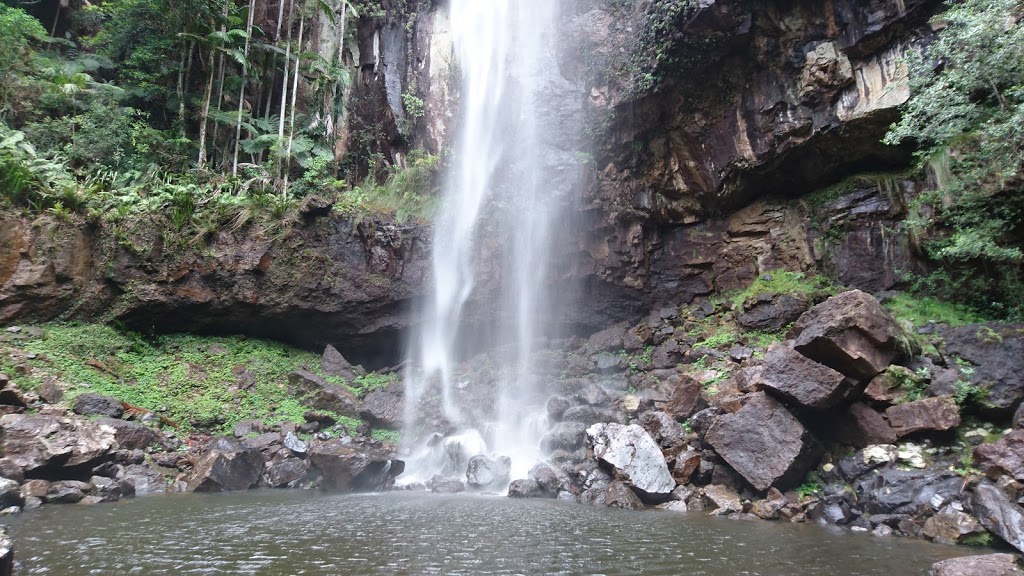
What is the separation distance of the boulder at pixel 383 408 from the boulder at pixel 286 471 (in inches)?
110

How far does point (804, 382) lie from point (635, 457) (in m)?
3.11

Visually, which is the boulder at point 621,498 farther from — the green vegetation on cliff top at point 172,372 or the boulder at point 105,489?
the boulder at point 105,489

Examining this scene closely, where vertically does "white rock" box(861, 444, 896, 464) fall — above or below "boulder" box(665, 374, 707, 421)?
below

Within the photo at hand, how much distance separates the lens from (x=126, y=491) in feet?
28.6

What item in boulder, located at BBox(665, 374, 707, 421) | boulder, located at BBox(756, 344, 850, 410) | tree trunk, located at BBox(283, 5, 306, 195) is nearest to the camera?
boulder, located at BBox(756, 344, 850, 410)

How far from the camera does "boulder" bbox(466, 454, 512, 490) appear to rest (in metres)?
10.4

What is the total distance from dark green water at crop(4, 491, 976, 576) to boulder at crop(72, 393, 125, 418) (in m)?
3.26

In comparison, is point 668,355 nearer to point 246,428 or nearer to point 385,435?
point 385,435

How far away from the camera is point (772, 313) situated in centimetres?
1387

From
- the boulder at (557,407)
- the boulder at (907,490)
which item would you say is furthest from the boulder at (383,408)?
the boulder at (907,490)

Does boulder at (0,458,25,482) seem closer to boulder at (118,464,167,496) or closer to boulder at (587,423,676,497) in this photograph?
boulder at (118,464,167,496)

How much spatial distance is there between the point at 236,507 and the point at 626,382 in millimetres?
9655

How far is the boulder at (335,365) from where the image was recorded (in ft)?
50.3

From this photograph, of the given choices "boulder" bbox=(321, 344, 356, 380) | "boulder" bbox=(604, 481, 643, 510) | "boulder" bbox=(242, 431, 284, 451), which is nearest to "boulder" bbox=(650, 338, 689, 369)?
"boulder" bbox=(604, 481, 643, 510)
